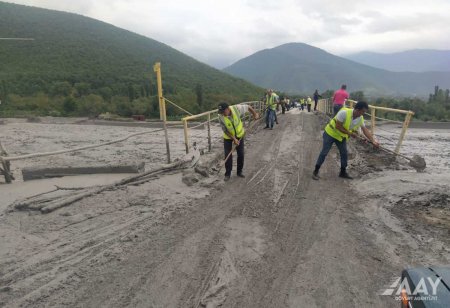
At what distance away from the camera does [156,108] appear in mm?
34531

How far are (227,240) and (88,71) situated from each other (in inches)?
2697

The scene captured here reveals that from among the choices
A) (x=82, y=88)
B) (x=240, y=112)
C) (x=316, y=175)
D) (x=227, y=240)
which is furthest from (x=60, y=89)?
(x=227, y=240)

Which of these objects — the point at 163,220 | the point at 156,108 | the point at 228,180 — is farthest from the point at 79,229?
the point at 156,108

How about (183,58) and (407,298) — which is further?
(183,58)

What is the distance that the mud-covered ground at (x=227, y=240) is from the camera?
322cm

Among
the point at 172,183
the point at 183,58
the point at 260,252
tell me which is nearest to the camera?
the point at 260,252

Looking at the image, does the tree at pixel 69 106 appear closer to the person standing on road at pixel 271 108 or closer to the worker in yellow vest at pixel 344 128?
the person standing on road at pixel 271 108

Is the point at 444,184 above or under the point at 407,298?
under

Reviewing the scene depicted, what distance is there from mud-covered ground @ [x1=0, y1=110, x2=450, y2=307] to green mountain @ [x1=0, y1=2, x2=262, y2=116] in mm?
27489

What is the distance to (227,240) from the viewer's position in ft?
13.9

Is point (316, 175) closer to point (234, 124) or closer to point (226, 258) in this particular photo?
point (234, 124)

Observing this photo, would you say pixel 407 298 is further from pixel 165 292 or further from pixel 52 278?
pixel 52 278

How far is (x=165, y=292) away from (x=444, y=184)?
5197 mm

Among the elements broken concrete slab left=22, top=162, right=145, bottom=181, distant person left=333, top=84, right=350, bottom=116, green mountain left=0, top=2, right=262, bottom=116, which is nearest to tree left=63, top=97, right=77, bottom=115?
green mountain left=0, top=2, right=262, bottom=116
